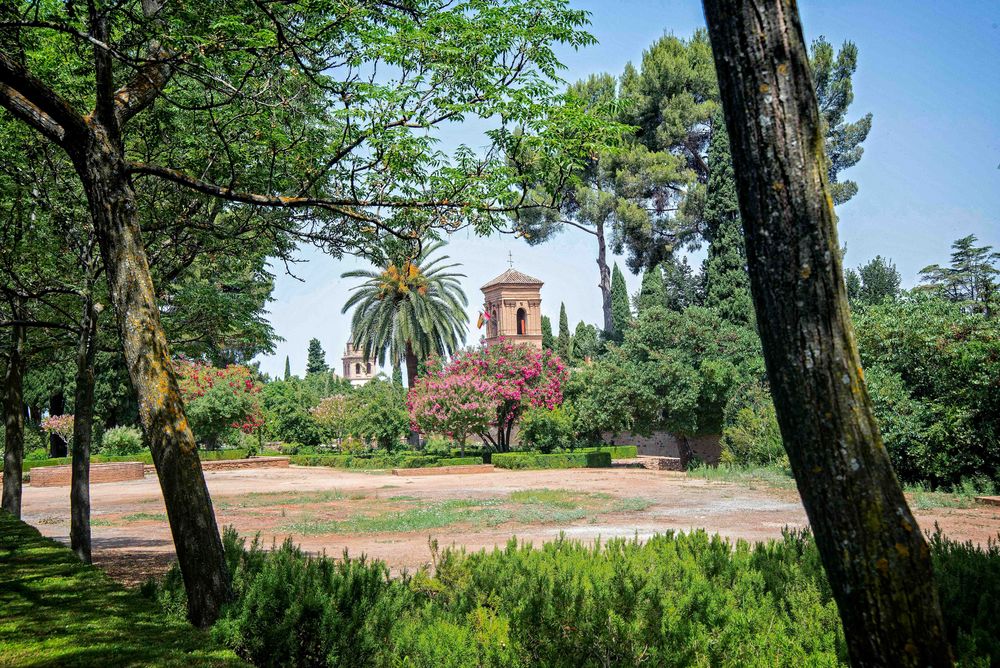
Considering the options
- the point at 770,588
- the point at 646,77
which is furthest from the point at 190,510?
the point at 646,77

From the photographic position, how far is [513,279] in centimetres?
6209

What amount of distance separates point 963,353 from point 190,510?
14.2 meters

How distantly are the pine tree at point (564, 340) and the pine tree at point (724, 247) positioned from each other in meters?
23.2

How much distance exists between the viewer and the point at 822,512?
204 cm

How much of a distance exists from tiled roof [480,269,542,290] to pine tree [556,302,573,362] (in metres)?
3.29

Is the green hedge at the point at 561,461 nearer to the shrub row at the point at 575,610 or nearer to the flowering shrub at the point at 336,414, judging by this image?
the flowering shrub at the point at 336,414

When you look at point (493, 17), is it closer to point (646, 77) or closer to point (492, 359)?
point (492, 359)

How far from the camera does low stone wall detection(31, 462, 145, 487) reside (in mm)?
25328

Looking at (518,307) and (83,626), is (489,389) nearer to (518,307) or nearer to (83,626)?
(83,626)

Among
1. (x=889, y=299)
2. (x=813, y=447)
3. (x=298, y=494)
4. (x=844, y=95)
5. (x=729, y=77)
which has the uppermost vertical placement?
(x=844, y=95)

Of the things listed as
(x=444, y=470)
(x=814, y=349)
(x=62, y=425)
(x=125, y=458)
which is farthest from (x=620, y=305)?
(x=814, y=349)

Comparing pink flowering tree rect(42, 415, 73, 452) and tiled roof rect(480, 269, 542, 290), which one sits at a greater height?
tiled roof rect(480, 269, 542, 290)

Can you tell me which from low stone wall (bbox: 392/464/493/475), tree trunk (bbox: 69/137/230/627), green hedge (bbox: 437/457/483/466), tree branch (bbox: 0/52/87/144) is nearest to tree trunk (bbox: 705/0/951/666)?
tree trunk (bbox: 69/137/230/627)

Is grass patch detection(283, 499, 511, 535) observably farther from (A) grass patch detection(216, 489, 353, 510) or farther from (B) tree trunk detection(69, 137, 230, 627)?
(B) tree trunk detection(69, 137, 230, 627)
